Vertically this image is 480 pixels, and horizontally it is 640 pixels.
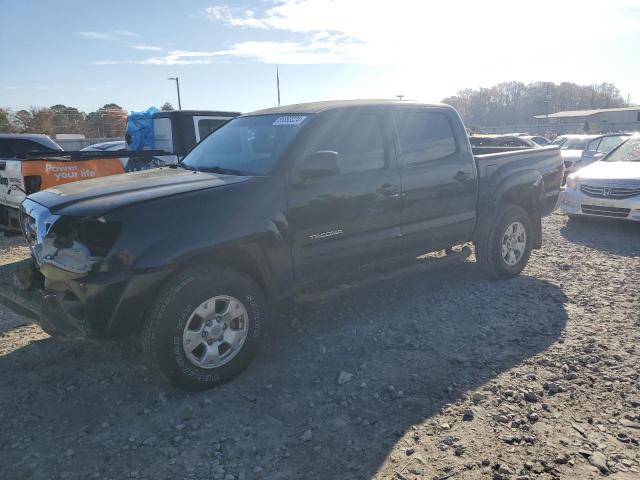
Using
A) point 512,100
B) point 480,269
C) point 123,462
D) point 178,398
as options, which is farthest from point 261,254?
point 512,100

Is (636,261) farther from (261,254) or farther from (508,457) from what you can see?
(261,254)

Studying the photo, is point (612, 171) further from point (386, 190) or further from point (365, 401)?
point (365, 401)

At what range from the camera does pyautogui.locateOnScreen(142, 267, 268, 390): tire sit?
3.24 metres

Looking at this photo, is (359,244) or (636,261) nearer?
(359,244)

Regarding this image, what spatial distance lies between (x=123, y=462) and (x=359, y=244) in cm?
238

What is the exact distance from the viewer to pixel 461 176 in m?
5.12

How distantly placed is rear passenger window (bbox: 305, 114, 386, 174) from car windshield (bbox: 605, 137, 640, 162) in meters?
6.86

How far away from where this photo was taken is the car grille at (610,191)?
26.3 ft

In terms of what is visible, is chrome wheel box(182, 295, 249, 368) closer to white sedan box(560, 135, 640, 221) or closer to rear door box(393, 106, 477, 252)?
rear door box(393, 106, 477, 252)

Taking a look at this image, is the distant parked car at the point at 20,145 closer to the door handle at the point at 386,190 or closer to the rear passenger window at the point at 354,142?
the rear passenger window at the point at 354,142

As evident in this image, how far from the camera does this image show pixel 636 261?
21.0 feet

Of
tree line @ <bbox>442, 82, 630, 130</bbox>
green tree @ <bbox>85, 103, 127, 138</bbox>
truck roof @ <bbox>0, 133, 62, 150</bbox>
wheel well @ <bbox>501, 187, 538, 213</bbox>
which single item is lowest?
wheel well @ <bbox>501, 187, 538, 213</bbox>

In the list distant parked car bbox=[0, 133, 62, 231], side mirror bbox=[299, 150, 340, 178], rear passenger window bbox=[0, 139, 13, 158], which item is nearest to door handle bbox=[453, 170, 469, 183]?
side mirror bbox=[299, 150, 340, 178]

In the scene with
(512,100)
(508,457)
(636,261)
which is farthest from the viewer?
(512,100)
